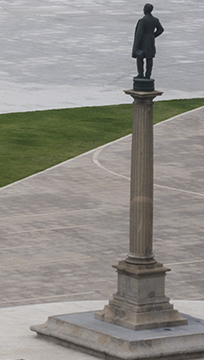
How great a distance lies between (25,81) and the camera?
49531 millimetres

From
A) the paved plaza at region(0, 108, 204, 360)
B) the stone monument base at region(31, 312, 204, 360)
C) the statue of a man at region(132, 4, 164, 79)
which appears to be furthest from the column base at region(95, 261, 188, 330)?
the statue of a man at region(132, 4, 164, 79)

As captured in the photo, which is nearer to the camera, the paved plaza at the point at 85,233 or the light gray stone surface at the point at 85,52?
the paved plaza at the point at 85,233

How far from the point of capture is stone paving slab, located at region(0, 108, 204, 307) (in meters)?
22.6

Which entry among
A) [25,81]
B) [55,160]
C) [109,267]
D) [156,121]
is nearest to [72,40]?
[25,81]

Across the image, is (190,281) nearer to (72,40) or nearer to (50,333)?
(50,333)

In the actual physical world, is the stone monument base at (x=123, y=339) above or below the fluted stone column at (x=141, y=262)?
below

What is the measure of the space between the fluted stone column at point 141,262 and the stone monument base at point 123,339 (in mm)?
212

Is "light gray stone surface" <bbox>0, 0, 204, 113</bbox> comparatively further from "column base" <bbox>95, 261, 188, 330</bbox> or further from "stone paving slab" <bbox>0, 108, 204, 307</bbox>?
"column base" <bbox>95, 261, 188, 330</bbox>

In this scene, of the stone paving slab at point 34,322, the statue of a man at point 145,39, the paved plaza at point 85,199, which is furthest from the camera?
the paved plaza at point 85,199

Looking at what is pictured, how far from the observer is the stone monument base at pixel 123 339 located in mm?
17297

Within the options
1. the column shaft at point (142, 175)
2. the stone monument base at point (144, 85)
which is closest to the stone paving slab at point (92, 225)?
the column shaft at point (142, 175)

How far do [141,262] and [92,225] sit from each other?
9201mm

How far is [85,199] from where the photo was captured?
1178 inches

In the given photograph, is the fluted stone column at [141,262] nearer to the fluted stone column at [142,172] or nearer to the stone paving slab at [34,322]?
the fluted stone column at [142,172]
